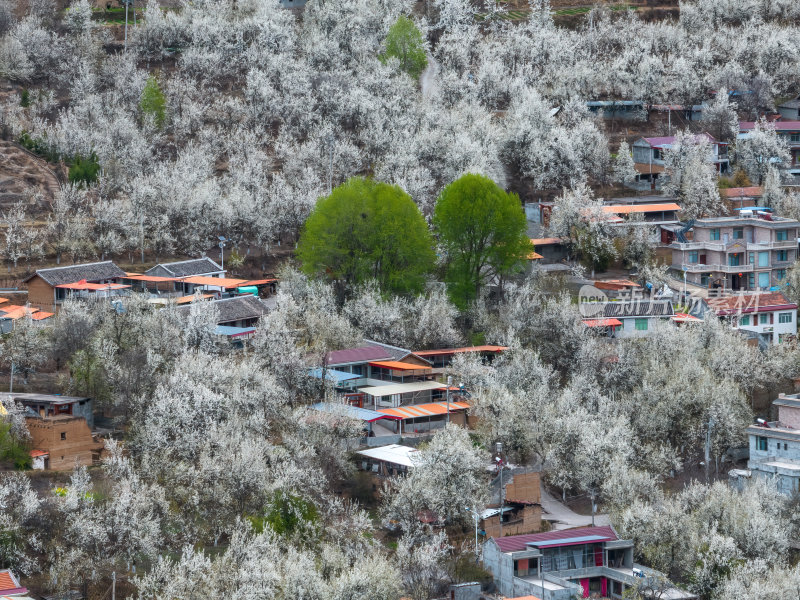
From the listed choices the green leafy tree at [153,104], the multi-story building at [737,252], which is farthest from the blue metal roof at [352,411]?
the green leafy tree at [153,104]

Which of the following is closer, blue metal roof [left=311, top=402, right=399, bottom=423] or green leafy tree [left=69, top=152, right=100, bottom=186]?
blue metal roof [left=311, top=402, right=399, bottom=423]

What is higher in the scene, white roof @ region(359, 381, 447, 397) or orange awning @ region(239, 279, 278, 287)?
orange awning @ region(239, 279, 278, 287)

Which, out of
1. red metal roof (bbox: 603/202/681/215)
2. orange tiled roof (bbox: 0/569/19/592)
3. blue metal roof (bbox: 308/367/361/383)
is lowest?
orange tiled roof (bbox: 0/569/19/592)

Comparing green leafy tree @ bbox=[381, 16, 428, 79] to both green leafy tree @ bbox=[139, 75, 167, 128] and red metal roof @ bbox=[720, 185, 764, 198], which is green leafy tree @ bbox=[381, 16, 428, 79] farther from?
red metal roof @ bbox=[720, 185, 764, 198]

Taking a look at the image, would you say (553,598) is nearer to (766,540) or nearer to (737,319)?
(766,540)

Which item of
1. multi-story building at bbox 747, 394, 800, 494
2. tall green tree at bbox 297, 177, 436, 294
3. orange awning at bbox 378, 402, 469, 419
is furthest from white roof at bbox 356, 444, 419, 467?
tall green tree at bbox 297, 177, 436, 294

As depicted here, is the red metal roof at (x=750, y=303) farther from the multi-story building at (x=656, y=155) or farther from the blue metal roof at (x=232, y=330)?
the blue metal roof at (x=232, y=330)

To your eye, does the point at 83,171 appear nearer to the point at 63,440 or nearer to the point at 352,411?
the point at 352,411
